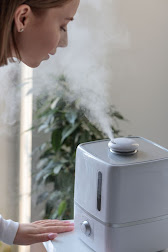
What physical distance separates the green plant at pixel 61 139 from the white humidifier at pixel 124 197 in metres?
0.87

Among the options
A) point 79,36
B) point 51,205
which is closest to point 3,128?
point 51,205

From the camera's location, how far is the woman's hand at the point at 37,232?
1.17 m

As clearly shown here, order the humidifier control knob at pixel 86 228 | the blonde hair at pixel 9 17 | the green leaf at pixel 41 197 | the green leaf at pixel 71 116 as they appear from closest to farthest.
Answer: the blonde hair at pixel 9 17 < the humidifier control knob at pixel 86 228 < the green leaf at pixel 71 116 < the green leaf at pixel 41 197

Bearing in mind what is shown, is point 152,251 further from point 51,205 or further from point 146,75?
point 146,75

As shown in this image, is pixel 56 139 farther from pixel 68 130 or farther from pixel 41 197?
pixel 41 197

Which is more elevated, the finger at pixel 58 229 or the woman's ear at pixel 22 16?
the woman's ear at pixel 22 16

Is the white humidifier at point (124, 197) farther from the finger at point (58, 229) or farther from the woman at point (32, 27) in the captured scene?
the woman at point (32, 27)

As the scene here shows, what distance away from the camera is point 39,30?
94cm

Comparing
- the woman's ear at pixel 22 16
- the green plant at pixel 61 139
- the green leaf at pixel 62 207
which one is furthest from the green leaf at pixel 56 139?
the woman's ear at pixel 22 16

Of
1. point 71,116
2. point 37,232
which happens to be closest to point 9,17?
point 37,232

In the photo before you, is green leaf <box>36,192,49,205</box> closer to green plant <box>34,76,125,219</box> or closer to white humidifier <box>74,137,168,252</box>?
green plant <box>34,76,125,219</box>

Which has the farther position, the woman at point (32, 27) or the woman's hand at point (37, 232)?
the woman's hand at point (37, 232)

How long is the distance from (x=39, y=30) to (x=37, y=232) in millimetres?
520

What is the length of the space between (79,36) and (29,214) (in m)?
0.99
